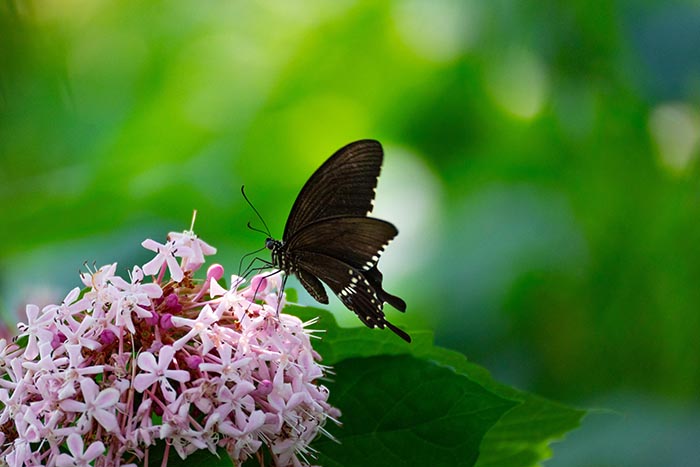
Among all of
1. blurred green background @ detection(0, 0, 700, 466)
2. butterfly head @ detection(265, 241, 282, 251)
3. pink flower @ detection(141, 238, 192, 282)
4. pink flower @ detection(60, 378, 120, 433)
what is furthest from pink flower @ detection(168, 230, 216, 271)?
blurred green background @ detection(0, 0, 700, 466)

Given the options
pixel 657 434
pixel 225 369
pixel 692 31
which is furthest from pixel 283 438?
pixel 692 31

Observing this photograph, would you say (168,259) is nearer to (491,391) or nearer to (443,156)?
(491,391)

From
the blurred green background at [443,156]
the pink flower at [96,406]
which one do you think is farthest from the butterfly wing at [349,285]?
the blurred green background at [443,156]

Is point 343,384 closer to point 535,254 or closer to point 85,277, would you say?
point 85,277

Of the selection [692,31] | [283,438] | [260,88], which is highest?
[260,88]

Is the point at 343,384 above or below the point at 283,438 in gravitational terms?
above

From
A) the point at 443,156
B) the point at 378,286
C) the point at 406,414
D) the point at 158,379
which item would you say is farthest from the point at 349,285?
the point at 443,156

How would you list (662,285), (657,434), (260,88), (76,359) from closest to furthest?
(76,359) → (657,434) → (662,285) → (260,88)

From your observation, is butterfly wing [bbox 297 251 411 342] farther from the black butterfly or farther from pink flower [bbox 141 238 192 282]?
pink flower [bbox 141 238 192 282]
